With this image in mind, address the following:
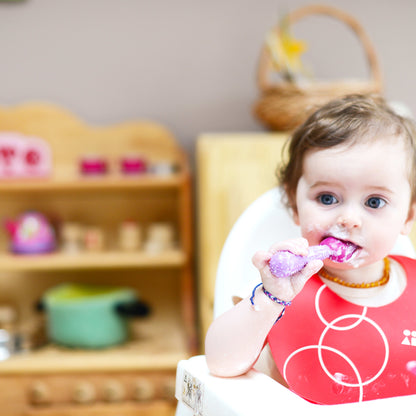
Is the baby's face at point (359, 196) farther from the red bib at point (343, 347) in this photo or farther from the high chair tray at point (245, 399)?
the high chair tray at point (245, 399)

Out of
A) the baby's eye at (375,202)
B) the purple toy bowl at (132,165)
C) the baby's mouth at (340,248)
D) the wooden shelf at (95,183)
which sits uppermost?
the baby's eye at (375,202)

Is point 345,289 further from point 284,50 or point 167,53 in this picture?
point 167,53

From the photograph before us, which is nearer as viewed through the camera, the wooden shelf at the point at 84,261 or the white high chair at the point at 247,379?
the white high chair at the point at 247,379

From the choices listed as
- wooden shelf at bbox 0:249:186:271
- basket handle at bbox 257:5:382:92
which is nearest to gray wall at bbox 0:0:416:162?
basket handle at bbox 257:5:382:92

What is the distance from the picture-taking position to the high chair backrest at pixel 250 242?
2.90 ft

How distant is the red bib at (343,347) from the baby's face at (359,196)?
3.0 inches

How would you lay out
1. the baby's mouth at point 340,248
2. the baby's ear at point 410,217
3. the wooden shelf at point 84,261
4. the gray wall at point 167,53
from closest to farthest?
1. the baby's mouth at point 340,248
2. the baby's ear at point 410,217
3. the wooden shelf at point 84,261
4. the gray wall at point 167,53

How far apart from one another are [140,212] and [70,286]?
310 mm

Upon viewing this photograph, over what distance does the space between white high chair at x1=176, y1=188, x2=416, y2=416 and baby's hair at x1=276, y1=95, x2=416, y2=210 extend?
108 mm

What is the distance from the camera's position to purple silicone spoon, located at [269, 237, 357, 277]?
2.10ft

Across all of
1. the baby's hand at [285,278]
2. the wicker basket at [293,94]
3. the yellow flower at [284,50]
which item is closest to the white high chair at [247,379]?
the baby's hand at [285,278]

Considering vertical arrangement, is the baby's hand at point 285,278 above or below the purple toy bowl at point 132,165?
above

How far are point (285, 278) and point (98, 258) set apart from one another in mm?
1040

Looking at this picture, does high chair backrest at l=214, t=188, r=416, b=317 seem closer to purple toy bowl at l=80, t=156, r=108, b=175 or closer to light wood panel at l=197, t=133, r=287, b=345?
light wood panel at l=197, t=133, r=287, b=345
